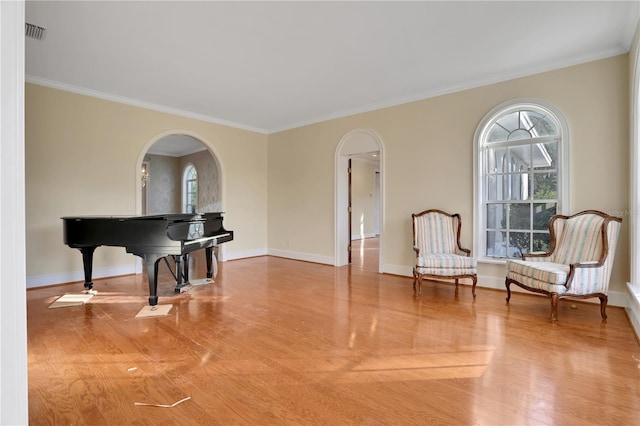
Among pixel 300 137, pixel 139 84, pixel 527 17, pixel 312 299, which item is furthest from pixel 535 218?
pixel 139 84

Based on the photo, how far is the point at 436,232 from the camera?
446 centimetres

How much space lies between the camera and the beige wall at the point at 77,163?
4230mm

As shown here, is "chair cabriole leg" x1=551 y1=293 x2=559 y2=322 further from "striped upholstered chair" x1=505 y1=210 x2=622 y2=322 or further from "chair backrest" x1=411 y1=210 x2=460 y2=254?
"chair backrest" x1=411 y1=210 x2=460 y2=254

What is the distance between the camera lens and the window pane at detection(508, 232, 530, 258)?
408 cm

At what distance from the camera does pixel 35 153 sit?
420cm

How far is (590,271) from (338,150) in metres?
4.01

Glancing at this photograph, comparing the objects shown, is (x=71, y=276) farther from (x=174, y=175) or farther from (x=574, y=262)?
(x=574, y=262)

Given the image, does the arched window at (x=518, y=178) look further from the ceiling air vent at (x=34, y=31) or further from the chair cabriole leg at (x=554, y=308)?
the ceiling air vent at (x=34, y=31)

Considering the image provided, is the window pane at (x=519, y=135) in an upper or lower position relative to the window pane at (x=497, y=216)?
upper

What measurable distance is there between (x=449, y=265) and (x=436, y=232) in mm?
632

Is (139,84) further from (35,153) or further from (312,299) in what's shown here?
(312,299)

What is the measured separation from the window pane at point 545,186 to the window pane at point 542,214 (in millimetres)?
99

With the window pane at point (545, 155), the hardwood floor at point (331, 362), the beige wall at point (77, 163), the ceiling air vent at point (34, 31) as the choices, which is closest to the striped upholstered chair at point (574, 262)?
the hardwood floor at point (331, 362)

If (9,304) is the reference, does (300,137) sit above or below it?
above
